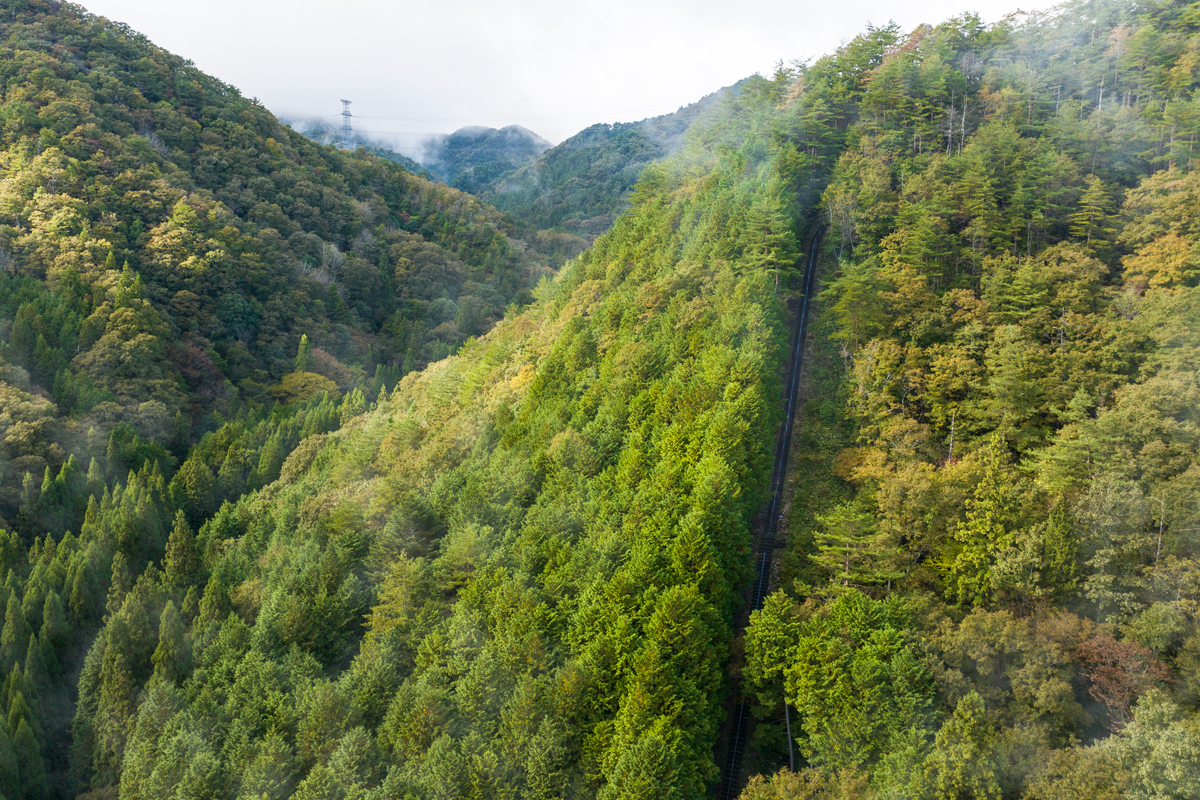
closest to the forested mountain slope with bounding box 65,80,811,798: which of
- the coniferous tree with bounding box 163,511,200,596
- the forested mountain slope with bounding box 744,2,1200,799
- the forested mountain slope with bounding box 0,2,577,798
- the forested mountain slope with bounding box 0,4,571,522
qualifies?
the coniferous tree with bounding box 163,511,200,596

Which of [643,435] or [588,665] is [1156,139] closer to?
[643,435]

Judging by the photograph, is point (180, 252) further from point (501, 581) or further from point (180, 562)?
point (501, 581)

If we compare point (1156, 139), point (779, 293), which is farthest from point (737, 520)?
point (1156, 139)

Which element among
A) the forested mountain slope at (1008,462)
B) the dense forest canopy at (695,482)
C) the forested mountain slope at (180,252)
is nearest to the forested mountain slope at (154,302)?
the forested mountain slope at (180,252)

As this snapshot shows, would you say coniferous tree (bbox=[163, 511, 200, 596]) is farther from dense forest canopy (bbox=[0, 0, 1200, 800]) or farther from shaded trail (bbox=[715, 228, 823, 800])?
shaded trail (bbox=[715, 228, 823, 800])

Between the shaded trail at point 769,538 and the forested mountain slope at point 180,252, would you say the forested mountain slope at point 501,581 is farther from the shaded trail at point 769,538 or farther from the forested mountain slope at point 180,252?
the forested mountain slope at point 180,252

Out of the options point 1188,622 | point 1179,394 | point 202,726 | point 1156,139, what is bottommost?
point 202,726
